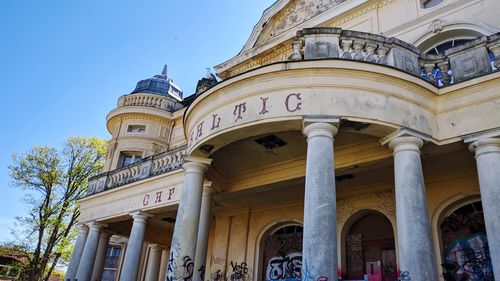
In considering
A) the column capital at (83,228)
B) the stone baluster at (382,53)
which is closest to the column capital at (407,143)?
the stone baluster at (382,53)

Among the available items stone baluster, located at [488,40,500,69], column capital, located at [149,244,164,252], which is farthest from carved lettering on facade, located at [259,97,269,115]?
column capital, located at [149,244,164,252]

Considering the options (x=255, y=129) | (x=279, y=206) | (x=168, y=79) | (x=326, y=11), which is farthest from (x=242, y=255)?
(x=168, y=79)

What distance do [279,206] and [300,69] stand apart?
20.9 feet

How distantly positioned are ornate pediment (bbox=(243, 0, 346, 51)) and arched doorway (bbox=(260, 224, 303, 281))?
7.62 metres

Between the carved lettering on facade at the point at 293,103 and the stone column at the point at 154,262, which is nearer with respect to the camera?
the carved lettering on facade at the point at 293,103

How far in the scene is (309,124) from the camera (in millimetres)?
7371

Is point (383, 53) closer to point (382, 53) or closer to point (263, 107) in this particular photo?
point (382, 53)

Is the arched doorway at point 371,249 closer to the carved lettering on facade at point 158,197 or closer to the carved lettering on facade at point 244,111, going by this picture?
the carved lettering on facade at point 244,111

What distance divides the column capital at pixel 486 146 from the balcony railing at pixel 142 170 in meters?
7.70

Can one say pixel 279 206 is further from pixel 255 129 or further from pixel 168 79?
pixel 168 79

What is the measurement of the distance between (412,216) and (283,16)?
11.3 meters

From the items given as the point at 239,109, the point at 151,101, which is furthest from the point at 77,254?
the point at 239,109

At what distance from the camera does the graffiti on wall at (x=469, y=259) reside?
8820 millimetres

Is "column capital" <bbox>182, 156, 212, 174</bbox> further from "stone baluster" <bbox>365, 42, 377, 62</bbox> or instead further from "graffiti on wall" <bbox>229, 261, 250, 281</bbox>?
"graffiti on wall" <bbox>229, 261, 250, 281</bbox>
